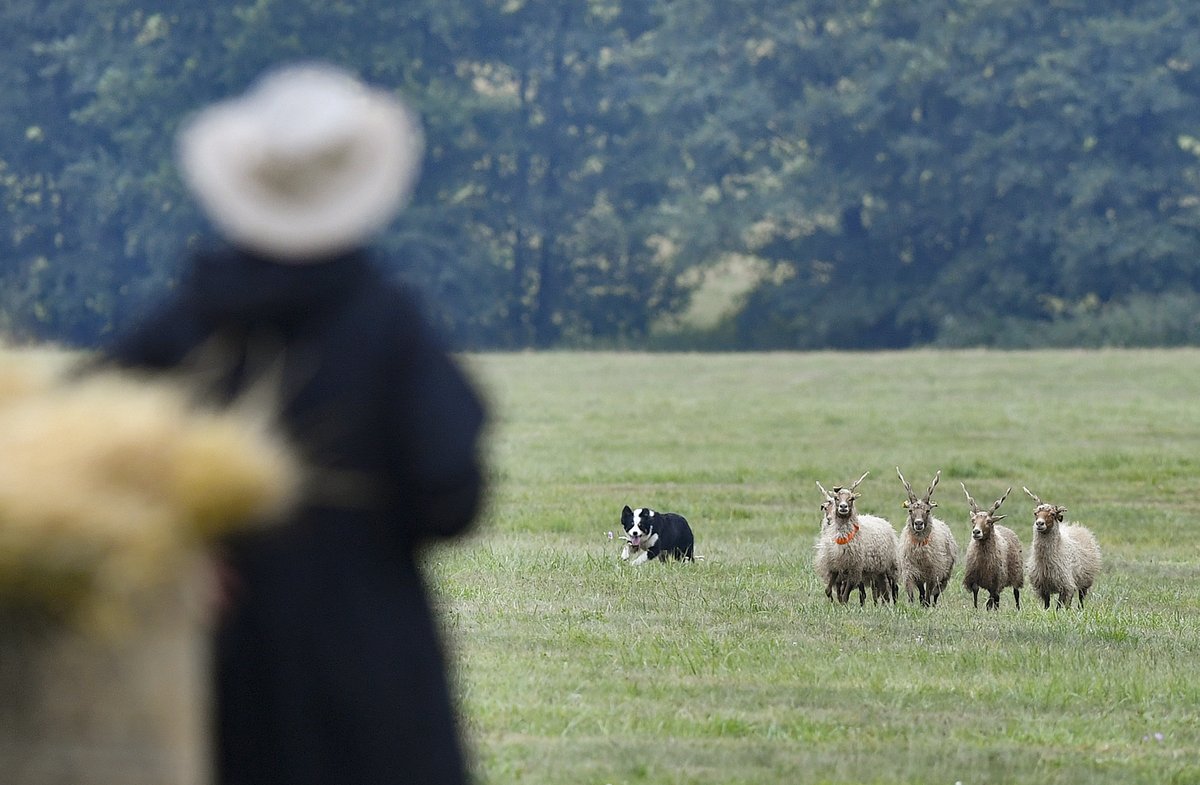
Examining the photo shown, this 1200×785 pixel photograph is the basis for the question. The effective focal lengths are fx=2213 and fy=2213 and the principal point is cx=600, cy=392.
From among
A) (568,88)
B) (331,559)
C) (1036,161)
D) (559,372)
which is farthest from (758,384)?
(331,559)

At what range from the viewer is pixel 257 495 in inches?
138

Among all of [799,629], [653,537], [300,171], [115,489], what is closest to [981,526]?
[799,629]

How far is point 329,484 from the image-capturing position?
4047 millimetres

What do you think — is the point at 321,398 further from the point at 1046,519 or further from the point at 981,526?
the point at 1046,519

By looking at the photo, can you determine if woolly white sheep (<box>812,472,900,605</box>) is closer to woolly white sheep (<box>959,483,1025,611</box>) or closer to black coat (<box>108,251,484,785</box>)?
woolly white sheep (<box>959,483,1025,611</box>)

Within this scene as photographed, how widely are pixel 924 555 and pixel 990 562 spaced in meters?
0.37

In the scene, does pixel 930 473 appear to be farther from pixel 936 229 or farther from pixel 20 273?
pixel 20 273

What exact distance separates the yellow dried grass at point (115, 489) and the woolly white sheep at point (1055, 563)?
→ 877 cm

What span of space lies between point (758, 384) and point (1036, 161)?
67.1 ft

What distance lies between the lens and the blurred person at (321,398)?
4035 mm

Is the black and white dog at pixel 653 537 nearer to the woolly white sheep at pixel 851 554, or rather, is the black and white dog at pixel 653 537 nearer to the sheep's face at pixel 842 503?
the woolly white sheep at pixel 851 554

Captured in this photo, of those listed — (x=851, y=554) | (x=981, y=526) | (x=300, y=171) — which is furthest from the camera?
(x=981, y=526)

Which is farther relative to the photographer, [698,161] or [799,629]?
[698,161]

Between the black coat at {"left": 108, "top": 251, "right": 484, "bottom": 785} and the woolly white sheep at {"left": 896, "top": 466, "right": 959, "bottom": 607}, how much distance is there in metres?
7.81
